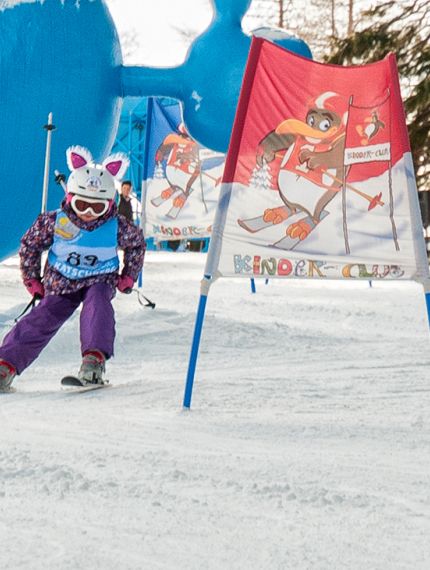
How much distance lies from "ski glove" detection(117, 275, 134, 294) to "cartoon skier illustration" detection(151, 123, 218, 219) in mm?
4514

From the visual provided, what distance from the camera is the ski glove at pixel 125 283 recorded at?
12.3 ft

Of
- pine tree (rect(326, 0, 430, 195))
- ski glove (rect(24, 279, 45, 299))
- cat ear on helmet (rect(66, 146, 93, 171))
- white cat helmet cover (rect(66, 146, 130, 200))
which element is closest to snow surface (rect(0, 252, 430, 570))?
ski glove (rect(24, 279, 45, 299))

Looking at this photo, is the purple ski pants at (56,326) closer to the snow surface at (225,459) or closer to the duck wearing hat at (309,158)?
the snow surface at (225,459)

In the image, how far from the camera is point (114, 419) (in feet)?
9.28

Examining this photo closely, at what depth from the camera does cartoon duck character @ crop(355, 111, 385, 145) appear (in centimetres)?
301

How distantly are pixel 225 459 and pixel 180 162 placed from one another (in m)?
6.19

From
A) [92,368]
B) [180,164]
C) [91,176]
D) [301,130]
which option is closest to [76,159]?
[91,176]

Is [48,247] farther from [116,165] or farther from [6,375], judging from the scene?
[6,375]

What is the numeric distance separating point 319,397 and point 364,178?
0.85 meters

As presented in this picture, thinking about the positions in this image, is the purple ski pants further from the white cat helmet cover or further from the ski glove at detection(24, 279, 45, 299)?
the white cat helmet cover

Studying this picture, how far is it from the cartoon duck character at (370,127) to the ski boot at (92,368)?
1376 millimetres

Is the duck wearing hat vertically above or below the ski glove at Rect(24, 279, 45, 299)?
above

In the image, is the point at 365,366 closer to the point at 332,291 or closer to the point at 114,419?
the point at 114,419

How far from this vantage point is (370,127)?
303 centimetres
